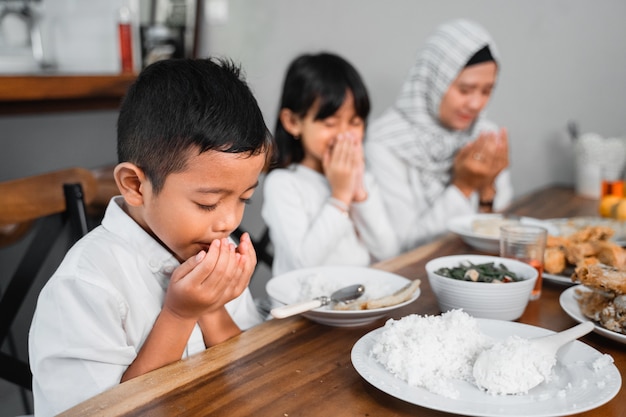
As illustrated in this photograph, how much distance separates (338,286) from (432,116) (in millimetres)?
1369

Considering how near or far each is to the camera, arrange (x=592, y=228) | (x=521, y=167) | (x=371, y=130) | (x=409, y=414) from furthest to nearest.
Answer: (x=521, y=167) → (x=371, y=130) → (x=592, y=228) → (x=409, y=414)

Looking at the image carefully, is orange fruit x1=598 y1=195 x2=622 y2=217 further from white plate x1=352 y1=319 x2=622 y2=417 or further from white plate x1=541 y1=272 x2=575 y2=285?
Result: white plate x1=352 y1=319 x2=622 y2=417

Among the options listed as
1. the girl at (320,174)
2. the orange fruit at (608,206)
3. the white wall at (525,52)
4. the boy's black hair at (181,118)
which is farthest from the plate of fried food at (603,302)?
the white wall at (525,52)

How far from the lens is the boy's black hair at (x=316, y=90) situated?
169 centimetres

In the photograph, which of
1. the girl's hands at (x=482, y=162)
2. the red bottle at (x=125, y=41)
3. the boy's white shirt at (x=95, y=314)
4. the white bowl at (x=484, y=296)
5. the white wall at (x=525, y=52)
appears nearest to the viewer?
the boy's white shirt at (x=95, y=314)

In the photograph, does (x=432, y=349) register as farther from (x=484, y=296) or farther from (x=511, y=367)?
(x=484, y=296)

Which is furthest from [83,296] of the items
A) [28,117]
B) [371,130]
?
[28,117]

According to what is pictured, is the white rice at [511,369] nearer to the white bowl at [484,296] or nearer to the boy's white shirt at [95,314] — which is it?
the white bowl at [484,296]

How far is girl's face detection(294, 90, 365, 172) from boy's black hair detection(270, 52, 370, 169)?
0.04ft

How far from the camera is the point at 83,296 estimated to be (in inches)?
34.1

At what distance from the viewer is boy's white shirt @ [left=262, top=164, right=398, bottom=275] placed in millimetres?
1631

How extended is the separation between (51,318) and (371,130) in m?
1.70

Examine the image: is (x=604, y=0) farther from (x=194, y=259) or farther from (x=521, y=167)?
(x=194, y=259)

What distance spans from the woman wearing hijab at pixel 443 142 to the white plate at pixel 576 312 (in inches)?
40.3
